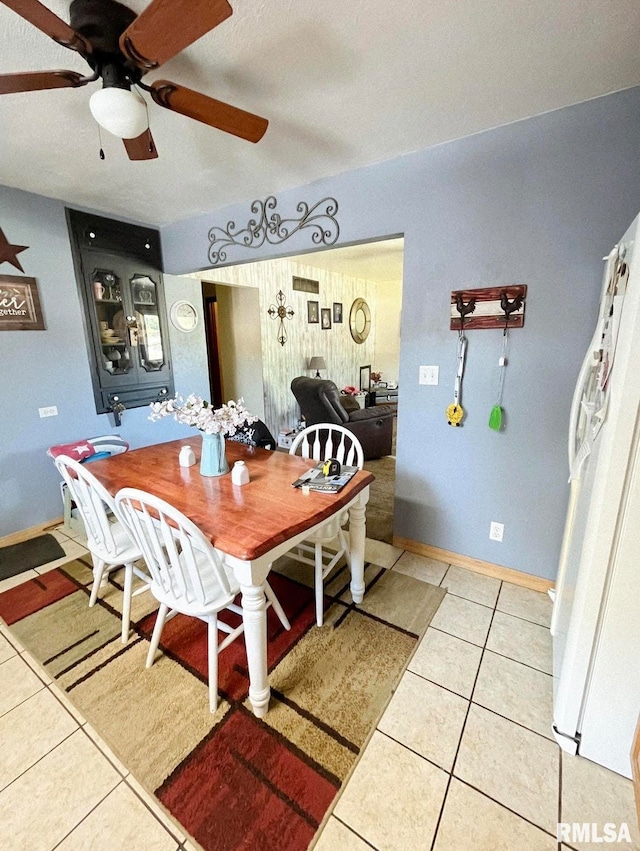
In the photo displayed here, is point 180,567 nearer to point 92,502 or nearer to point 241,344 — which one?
point 92,502

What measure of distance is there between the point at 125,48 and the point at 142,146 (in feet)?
1.50

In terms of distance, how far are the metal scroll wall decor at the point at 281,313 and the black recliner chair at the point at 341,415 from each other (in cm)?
132

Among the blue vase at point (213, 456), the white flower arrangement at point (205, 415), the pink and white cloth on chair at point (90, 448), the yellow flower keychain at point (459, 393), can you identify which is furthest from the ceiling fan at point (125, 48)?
the pink and white cloth on chair at point (90, 448)

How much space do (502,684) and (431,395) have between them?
1495mm

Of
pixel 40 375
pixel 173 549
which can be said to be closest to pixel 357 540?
pixel 173 549

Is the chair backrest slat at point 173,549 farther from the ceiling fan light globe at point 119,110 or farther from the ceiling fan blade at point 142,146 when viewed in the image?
the ceiling fan blade at point 142,146

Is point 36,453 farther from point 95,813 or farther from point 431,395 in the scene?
point 431,395

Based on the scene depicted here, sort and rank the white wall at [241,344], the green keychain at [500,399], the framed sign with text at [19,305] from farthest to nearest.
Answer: the white wall at [241,344]
the framed sign with text at [19,305]
the green keychain at [500,399]

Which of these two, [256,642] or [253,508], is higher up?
[253,508]

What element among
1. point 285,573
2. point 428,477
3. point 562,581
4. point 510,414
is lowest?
point 285,573

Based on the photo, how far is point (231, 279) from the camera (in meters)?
4.21

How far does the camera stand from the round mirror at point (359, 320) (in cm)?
657

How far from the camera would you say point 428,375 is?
2232 millimetres

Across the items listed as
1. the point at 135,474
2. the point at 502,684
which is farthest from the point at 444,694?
the point at 135,474
